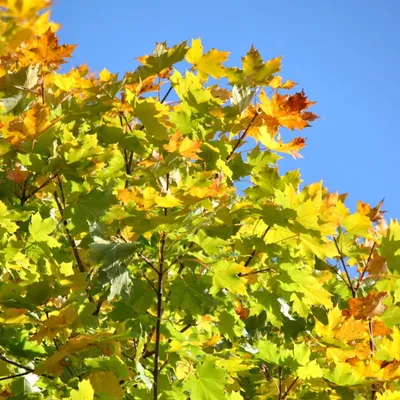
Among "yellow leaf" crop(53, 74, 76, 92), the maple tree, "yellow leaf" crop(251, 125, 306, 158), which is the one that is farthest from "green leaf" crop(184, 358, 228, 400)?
"yellow leaf" crop(53, 74, 76, 92)

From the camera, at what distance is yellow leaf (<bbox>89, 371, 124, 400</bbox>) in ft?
6.98

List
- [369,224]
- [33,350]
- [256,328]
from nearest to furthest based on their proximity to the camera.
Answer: [33,350] → [369,224] → [256,328]

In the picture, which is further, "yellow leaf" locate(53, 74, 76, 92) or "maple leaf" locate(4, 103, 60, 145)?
"yellow leaf" locate(53, 74, 76, 92)

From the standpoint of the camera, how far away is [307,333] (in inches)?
126

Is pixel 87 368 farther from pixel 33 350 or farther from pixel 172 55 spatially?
pixel 172 55

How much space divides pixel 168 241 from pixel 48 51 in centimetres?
116

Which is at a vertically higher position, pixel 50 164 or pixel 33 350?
pixel 50 164

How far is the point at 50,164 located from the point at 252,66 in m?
0.97

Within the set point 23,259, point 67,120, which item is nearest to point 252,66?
point 67,120

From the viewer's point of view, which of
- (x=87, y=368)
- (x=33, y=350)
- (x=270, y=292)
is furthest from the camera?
(x=270, y=292)

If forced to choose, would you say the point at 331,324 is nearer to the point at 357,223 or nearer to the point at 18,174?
the point at 357,223

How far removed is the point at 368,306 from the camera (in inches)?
105

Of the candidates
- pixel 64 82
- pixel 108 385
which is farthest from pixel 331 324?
pixel 64 82

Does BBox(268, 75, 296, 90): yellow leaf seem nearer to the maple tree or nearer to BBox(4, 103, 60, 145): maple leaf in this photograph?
the maple tree
